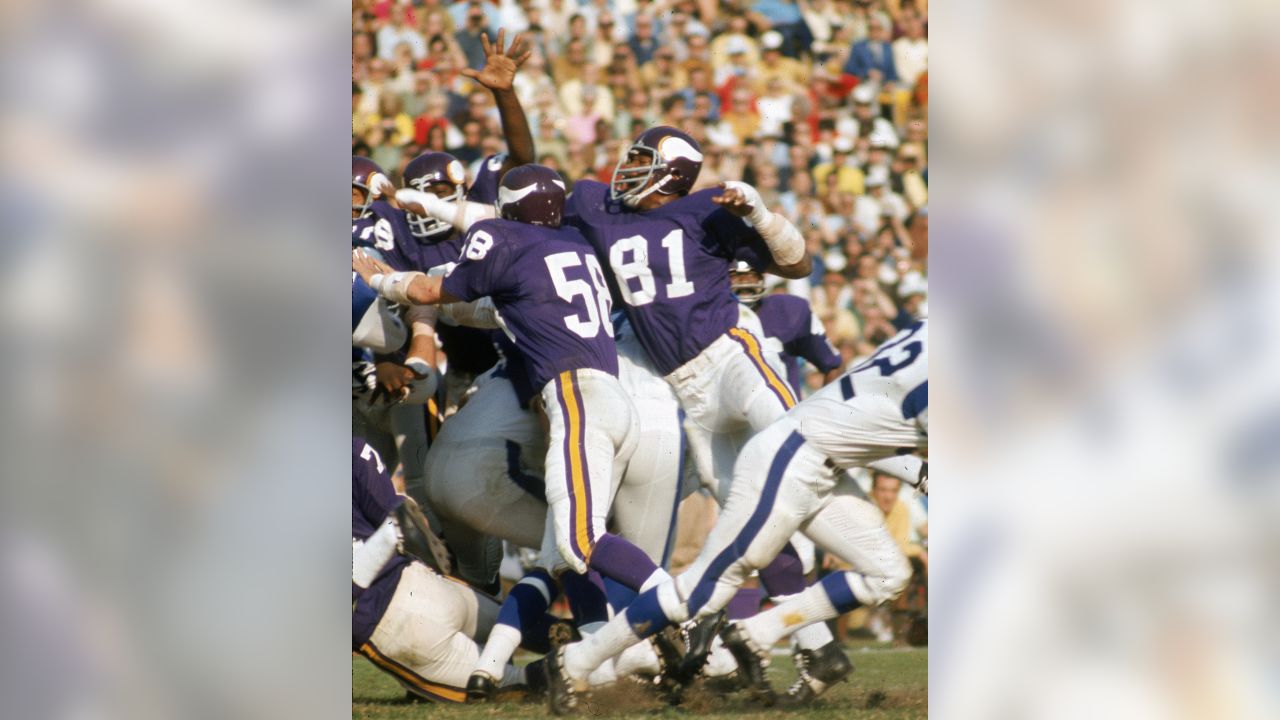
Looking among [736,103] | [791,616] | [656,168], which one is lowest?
[791,616]

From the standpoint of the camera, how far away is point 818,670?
14.1ft

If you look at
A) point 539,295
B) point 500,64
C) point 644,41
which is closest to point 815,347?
point 539,295

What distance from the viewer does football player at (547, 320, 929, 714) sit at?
146 inches

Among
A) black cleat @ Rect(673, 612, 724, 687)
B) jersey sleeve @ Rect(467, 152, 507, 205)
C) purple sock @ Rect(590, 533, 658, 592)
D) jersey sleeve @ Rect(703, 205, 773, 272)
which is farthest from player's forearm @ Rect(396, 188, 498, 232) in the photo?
black cleat @ Rect(673, 612, 724, 687)

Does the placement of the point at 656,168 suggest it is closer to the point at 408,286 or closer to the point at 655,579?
the point at 408,286

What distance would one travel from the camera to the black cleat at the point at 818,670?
14.1 ft

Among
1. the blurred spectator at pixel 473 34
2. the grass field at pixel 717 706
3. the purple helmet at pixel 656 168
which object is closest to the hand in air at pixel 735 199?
the purple helmet at pixel 656 168

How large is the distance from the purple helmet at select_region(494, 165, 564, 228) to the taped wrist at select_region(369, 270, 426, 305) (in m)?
0.40

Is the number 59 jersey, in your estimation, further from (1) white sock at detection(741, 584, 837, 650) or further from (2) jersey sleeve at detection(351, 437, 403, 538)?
(2) jersey sleeve at detection(351, 437, 403, 538)

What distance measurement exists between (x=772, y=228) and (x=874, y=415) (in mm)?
1288
